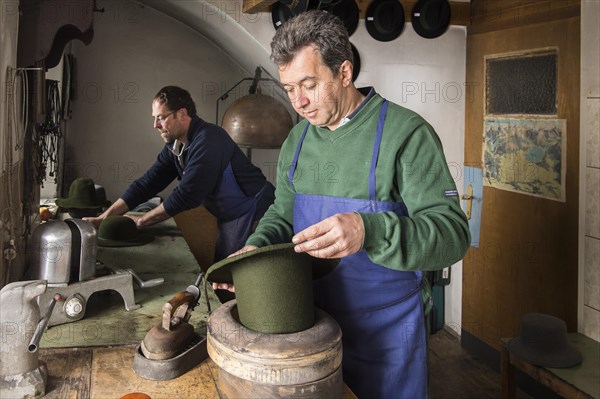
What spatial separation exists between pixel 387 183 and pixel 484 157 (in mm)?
2798

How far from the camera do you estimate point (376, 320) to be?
2.02 m

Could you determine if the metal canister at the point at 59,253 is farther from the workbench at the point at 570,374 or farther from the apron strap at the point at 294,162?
the workbench at the point at 570,374

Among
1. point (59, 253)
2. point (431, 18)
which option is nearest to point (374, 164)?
point (59, 253)

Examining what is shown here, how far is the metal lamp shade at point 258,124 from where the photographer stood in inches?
184

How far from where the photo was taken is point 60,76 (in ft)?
17.3

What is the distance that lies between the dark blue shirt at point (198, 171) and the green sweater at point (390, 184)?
148 cm

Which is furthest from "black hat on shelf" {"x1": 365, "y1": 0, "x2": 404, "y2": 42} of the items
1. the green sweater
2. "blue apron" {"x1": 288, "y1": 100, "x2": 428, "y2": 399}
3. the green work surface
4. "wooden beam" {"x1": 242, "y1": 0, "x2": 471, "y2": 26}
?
"blue apron" {"x1": 288, "y1": 100, "x2": 428, "y2": 399}

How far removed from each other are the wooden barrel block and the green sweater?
0.31m

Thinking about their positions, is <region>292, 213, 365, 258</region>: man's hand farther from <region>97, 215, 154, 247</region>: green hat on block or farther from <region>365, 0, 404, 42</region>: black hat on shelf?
<region>365, 0, 404, 42</region>: black hat on shelf

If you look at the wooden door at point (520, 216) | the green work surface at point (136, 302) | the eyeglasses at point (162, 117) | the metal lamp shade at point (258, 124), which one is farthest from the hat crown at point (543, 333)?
the eyeglasses at point (162, 117)

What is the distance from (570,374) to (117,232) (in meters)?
2.41

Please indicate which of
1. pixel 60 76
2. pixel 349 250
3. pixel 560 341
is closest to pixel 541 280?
pixel 560 341

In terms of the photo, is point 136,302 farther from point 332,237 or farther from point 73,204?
point 73,204

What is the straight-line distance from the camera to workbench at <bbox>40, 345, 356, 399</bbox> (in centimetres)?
162
